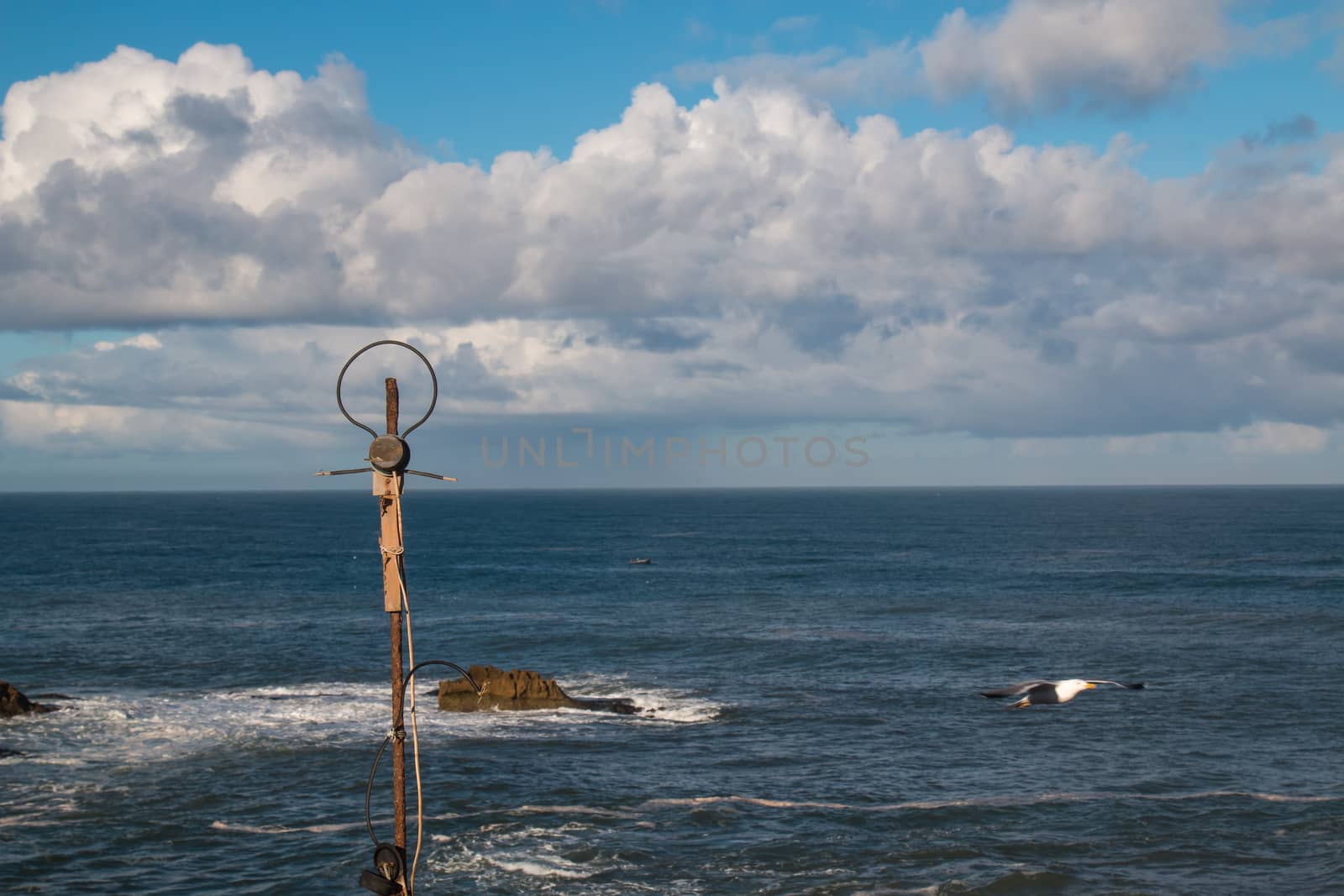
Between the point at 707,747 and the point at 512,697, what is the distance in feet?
37.7

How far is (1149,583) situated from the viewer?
10400cm

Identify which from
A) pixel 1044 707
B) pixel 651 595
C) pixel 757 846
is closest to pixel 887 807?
pixel 757 846

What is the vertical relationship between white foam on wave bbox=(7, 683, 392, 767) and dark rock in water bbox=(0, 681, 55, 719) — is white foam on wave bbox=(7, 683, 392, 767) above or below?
below

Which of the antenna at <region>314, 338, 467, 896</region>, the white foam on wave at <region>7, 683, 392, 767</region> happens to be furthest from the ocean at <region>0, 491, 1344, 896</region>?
the antenna at <region>314, 338, 467, 896</region>

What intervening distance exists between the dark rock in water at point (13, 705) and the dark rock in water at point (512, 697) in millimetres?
17448

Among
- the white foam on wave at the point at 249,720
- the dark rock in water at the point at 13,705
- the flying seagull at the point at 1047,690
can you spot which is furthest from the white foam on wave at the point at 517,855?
the dark rock in water at the point at 13,705

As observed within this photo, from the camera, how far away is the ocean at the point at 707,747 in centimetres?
3108

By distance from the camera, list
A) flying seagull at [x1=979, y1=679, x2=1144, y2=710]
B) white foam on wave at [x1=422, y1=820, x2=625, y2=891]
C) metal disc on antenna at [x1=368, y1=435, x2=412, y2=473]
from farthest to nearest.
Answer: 1. flying seagull at [x1=979, y1=679, x2=1144, y2=710]
2. white foam on wave at [x1=422, y1=820, x2=625, y2=891]
3. metal disc on antenna at [x1=368, y1=435, x2=412, y2=473]

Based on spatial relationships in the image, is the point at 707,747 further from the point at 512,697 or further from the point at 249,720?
the point at 249,720

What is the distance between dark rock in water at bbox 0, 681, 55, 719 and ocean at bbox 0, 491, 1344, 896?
1111mm

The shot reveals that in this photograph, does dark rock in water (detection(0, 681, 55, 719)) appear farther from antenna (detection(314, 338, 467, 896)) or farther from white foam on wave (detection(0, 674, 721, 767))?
antenna (detection(314, 338, 467, 896))

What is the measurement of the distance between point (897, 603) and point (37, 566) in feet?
313

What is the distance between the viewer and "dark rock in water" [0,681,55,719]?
47.8 metres

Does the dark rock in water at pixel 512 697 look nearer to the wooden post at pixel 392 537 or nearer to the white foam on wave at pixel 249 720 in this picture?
the white foam on wave at pixel 249 720
